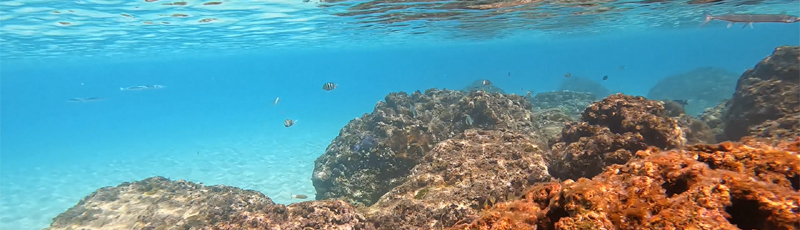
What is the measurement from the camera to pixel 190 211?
8633mm

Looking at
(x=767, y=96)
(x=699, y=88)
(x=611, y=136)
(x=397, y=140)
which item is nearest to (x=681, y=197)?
(x=611, y=136)

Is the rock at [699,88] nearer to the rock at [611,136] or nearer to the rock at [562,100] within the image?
the rock at [562,100]

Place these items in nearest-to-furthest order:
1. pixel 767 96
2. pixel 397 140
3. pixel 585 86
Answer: pixel 767 96
pixel 397 140
pixel 585 86

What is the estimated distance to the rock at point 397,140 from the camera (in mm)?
9102

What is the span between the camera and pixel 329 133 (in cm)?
3225

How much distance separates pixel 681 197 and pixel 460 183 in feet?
11.9

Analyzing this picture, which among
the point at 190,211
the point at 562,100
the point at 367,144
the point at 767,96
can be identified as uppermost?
the point at 767,96

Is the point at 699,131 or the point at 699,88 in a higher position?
the point at 699,131

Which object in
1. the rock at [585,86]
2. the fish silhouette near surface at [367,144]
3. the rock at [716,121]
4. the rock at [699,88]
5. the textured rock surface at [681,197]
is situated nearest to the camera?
the textured rock surface at [681,197]

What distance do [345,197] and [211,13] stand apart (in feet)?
46.9

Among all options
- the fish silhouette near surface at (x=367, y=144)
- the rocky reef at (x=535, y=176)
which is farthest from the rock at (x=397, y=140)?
the fish silhouette near surface at (x=367, y=144)

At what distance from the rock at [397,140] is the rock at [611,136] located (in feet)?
8.22

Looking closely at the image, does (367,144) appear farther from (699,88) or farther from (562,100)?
(699,88)

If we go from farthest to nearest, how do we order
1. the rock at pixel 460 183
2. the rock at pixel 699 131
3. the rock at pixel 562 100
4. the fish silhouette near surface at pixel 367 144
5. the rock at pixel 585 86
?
the rock at pixel 585 86, the rock at pixel 562 100, the fish silhouette near surface at pixel 367 144, the rock at pixel 699 131, the rock at pixel 460 183
